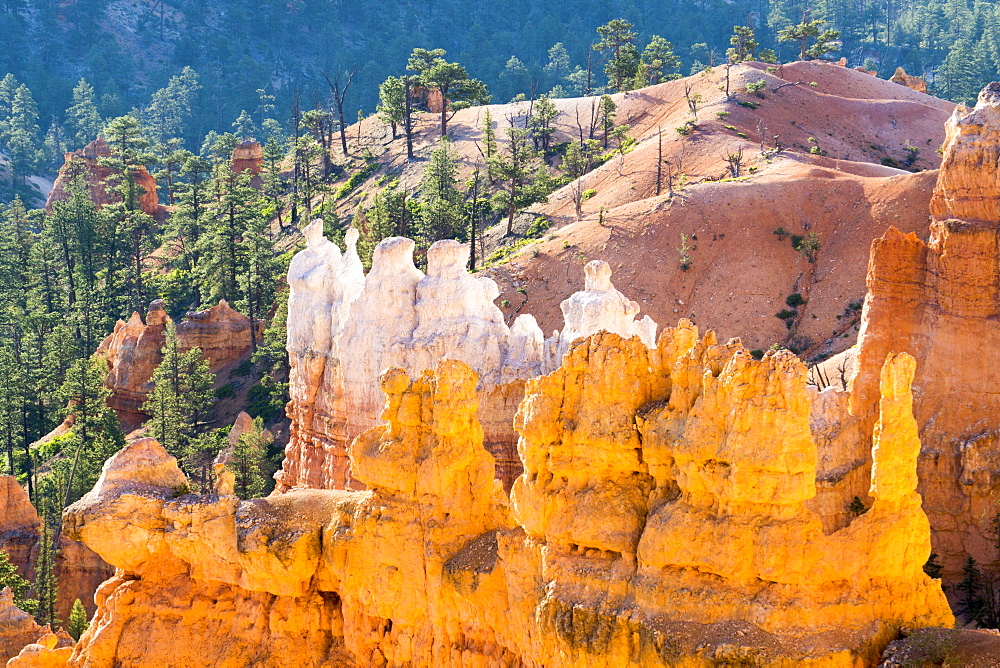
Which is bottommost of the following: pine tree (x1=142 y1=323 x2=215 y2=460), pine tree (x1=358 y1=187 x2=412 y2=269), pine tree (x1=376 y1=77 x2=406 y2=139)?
pine tree (x1=142 y1=323 x2=215 y2=460)

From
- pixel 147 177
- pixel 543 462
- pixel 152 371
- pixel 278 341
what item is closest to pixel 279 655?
pixel 543 462

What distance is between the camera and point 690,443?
39.9 ft

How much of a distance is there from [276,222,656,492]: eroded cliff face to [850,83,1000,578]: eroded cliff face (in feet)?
21.1

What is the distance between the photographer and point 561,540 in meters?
13.3

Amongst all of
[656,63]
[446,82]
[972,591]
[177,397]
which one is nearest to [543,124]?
[446,82]

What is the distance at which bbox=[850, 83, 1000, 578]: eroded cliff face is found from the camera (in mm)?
26344

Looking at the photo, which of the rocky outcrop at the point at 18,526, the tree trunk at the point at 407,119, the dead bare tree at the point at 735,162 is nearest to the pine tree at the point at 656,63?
the tree trunk at the point at 407,119

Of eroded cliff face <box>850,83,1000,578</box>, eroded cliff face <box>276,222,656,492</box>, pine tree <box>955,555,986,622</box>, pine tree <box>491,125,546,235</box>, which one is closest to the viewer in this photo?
eroded cliff face <box>276,222,656,492</box>

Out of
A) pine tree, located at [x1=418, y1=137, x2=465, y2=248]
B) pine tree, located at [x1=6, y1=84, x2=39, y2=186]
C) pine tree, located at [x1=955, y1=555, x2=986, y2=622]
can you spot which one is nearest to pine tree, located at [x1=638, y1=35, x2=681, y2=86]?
pine tree, located at [x1=418, y1=137, x2=465, y2=248]

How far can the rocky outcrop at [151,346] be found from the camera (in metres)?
51.4

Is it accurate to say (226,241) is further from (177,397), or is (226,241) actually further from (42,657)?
(42,657)

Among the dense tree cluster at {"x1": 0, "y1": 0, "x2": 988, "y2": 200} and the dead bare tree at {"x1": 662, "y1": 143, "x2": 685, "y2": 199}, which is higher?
the dense tree cluster at {"x1": 0, "y1": 0, "x2": 988, "y2": 200}

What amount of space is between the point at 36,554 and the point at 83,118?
313 feet

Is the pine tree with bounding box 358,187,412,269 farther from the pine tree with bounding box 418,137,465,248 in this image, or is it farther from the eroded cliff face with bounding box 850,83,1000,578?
the eroded cliff face with bounding box 850,83,1000,578
